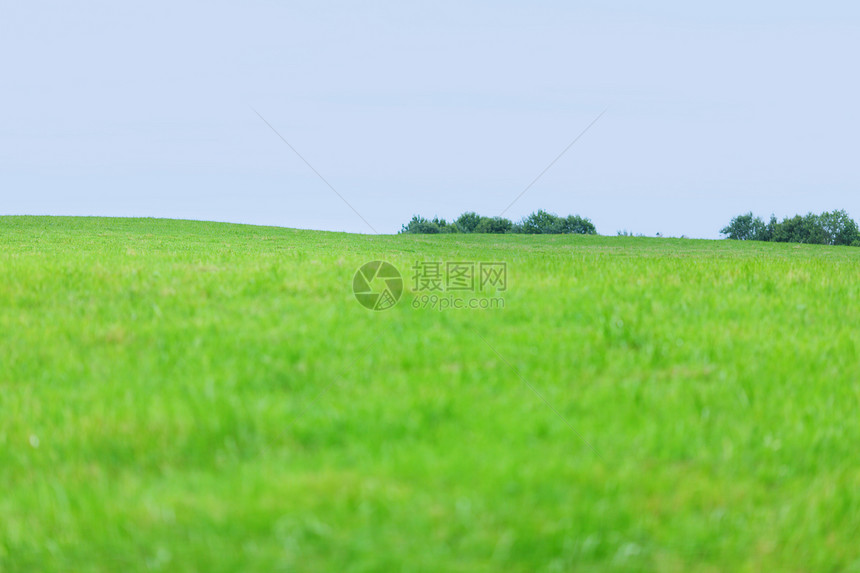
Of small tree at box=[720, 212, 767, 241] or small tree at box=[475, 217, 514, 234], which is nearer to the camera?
small tree at box=[475, 217, 514, 234]

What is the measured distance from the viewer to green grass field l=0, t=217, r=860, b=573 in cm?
357

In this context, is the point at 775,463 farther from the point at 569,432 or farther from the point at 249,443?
the point at 249,443

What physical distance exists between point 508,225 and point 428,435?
76800 mm

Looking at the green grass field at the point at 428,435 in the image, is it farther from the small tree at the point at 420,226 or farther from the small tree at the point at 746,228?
the small tree at the point at 746,228

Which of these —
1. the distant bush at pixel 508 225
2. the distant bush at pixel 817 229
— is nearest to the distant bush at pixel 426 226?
the distant bush at pixel 508 225

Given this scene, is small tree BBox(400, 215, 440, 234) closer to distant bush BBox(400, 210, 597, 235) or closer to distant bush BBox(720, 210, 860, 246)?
distant bush BBox(400, 210, 597, 235)

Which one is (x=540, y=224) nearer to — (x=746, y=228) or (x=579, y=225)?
(x=579, y=225)

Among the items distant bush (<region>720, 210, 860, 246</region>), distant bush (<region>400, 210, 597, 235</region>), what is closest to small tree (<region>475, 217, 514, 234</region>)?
distant bush (<region>400, 210, 597, 235</region>)

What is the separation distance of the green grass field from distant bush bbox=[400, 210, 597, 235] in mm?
68378

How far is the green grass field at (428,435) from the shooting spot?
11.7 feet

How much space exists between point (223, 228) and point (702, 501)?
170 feet

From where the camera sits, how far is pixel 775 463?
458 centimetres

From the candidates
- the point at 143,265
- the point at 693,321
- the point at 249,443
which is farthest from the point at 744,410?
the point at 143,265

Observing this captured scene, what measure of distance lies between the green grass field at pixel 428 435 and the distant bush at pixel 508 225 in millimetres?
68378
